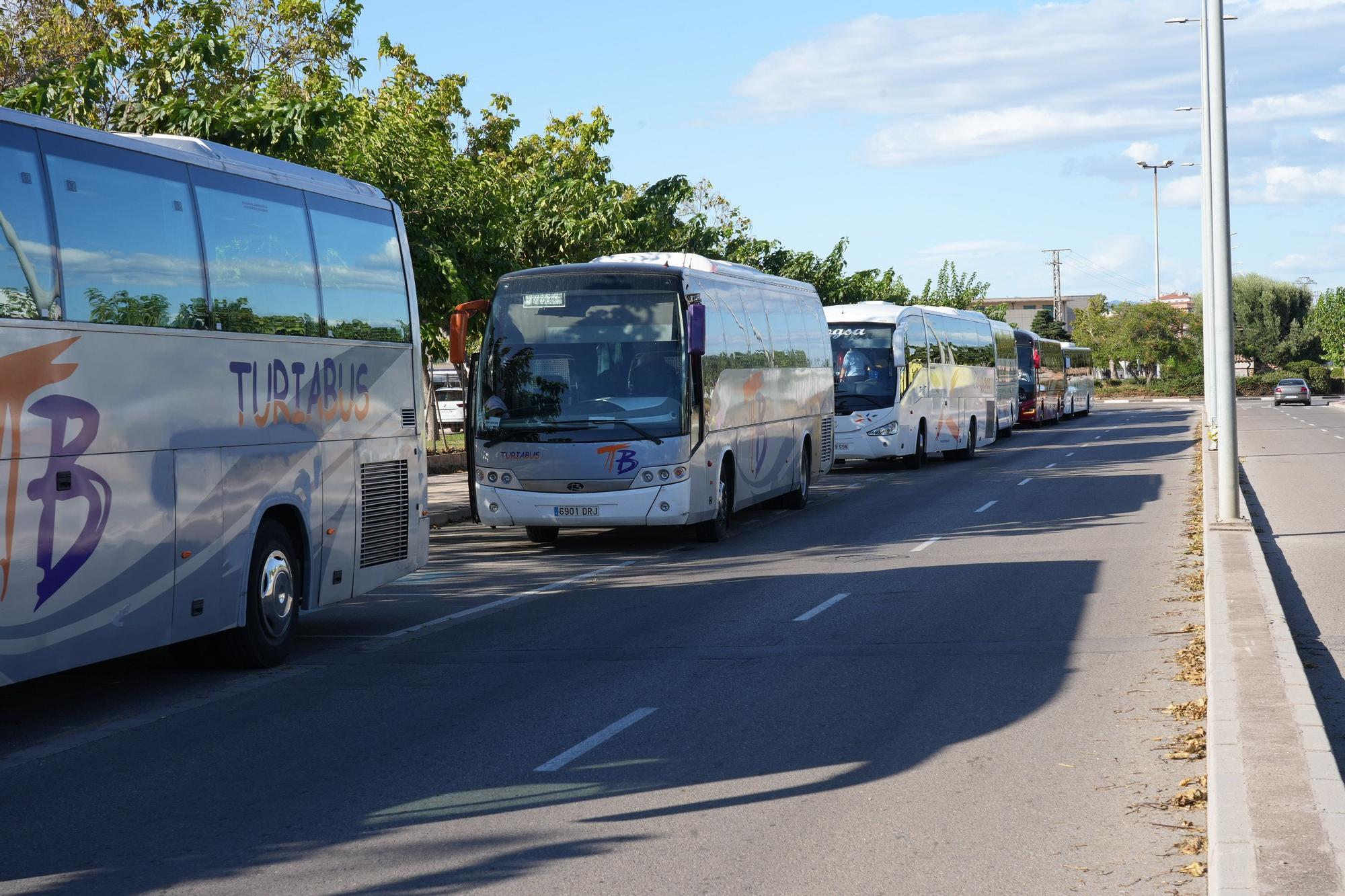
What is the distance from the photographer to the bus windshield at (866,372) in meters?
32.0

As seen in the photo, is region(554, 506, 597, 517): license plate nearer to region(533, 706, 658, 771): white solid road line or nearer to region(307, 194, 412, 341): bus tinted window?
region(307, 194, 412, 341): bus tinted window

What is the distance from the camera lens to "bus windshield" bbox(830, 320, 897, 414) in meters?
32.0

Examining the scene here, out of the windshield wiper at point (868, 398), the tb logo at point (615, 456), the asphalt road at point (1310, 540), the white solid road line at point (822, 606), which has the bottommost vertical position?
the asphalt road at point (1310, 540)

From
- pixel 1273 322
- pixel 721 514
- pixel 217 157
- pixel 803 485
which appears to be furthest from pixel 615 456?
pixel 1273 322

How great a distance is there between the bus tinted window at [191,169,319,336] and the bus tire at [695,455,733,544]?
8.20m

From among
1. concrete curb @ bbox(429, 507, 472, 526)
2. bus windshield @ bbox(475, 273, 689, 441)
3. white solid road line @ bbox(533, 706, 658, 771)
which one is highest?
bus windshield @ bbox(475, 273, 689, 441)

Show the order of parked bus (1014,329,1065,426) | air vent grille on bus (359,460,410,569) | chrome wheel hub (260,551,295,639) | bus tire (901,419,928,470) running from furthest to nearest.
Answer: parked bus (1014,329,1065,426) < bus tire (901,419,928,470) < air vent grille on bus (359,460,410,569) < chrome wheel hub (260,551,295,639)

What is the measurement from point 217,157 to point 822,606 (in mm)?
5996

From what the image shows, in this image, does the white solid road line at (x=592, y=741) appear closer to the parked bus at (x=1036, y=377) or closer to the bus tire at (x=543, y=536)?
the bus tire at (x=543, y=536)

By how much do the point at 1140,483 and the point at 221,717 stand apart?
2059 cm

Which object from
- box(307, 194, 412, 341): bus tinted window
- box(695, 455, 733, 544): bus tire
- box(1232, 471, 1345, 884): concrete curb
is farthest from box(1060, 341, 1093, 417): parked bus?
box(1232, 471, 1345, 884): concrete curb

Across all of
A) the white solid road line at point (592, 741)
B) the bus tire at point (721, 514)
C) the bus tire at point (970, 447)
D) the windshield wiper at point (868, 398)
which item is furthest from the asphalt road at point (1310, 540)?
the windshield wiper at point (868, 398)

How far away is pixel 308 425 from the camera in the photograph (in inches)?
427

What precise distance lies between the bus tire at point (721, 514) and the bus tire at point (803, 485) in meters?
3.87
